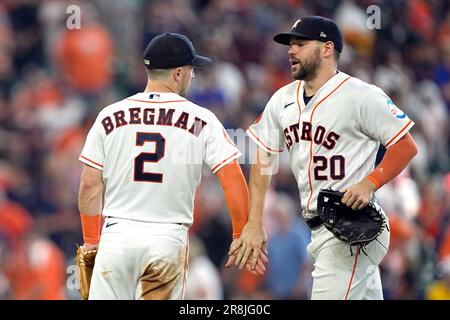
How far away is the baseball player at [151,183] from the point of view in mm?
6758

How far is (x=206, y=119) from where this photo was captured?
688cm

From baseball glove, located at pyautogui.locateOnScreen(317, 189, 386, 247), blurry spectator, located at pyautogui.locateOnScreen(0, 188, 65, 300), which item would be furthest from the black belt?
blurry spectator, located at pyautogui.locateOnScreen(0, 188, 65, 300)

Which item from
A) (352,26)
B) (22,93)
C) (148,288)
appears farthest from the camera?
(352,26)

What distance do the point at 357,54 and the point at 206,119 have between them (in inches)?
263

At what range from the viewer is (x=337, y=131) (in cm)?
702

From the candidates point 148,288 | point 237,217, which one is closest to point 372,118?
→ point 237,217

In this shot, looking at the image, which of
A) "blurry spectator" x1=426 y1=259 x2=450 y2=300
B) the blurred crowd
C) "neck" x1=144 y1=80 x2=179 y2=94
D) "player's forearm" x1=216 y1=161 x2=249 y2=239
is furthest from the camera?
the blurred crowd

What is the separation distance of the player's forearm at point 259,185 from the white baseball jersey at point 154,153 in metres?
0.42

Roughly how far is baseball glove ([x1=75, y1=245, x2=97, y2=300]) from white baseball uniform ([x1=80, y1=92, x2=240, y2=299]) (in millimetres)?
188

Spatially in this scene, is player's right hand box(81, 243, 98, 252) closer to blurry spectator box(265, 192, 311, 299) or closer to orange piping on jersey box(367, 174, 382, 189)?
orange piping on jersey box(367, 174, 382, 189)

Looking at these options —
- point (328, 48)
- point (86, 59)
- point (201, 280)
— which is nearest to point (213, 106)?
point (86, 59)

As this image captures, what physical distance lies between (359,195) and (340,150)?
0.34m

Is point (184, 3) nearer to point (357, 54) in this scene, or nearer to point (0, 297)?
point (357, 54)

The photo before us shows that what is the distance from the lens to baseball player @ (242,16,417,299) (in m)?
6.92
